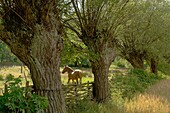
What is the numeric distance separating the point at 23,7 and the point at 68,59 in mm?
3637

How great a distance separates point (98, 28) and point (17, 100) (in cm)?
570

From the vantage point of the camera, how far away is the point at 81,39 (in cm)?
984

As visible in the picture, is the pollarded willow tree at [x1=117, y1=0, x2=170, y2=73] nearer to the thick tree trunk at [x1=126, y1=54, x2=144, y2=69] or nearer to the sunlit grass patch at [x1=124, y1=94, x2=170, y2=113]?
the thick tree trunk at [x1=126, y1=54, x2=144, y2=69]

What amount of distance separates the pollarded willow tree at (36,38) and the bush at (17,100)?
0.80 meters

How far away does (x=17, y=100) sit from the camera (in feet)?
15.5

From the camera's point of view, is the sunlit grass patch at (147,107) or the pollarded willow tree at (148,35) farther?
the pollarded willow tree at (148,35)

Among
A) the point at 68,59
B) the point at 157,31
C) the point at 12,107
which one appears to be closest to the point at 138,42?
the point at 157,31

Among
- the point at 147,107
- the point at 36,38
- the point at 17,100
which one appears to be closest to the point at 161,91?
the point at 147,107

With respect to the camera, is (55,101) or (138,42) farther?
(138,42)

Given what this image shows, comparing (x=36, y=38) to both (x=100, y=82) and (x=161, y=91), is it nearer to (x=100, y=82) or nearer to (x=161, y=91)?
(x=100, y=82)

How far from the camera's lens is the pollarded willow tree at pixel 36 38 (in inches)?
218

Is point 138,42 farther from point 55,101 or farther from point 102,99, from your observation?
point 55,101

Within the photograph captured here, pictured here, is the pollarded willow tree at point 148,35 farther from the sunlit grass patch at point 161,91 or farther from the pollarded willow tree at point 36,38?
the pollarded willow tree at point 36,38

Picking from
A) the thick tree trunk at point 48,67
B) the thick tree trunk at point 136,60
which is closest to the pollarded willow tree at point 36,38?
the thick tree trunk at point 48,67
